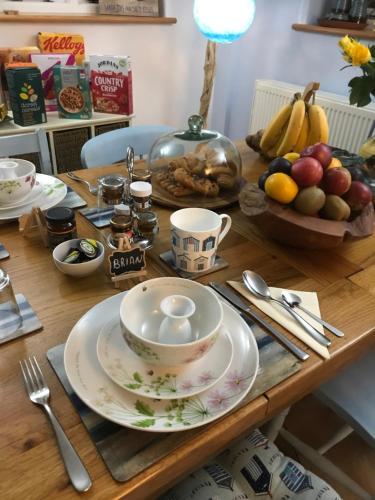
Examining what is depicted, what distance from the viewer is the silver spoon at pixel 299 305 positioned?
2.13ft

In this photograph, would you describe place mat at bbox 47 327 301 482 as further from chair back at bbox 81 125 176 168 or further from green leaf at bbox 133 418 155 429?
chair back at bbox 81 125 176 168

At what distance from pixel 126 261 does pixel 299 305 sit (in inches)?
12.2

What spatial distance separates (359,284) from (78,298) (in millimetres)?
520

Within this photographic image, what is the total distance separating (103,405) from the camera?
1.57ft

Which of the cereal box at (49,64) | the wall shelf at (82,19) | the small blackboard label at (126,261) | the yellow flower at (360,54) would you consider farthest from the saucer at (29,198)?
the wall shelf at (82,19)

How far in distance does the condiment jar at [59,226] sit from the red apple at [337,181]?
0.53 metres

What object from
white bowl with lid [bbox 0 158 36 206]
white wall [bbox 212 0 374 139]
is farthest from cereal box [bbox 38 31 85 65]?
white bowl with lid [bbox 0 158 36 206]

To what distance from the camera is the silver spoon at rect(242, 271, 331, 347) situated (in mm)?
632

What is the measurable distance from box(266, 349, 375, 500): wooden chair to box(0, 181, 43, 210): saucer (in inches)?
29.2

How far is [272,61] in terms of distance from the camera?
→ 258cm

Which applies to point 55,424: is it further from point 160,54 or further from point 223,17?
point 160,54

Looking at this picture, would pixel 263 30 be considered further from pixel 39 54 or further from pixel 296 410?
pixel 296 410

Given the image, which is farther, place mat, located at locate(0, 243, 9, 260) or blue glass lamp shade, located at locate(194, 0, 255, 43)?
blue glass lamp shade, located at locate(194, 0, 255, 43)

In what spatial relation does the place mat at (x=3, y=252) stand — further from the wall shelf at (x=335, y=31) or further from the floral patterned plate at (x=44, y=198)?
the wall shelf at (x=335, y=31)
